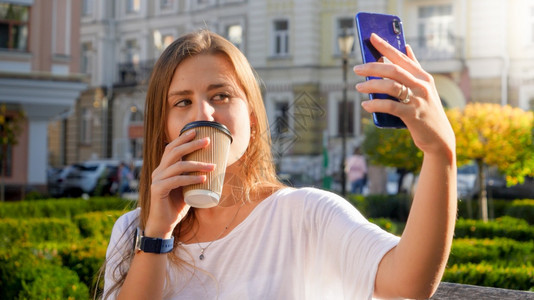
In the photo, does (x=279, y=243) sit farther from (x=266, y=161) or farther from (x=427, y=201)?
(x=427, y=201)

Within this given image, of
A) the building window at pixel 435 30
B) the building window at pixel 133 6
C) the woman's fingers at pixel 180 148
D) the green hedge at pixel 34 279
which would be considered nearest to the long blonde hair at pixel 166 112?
the woman's fingers at pixel 180 148

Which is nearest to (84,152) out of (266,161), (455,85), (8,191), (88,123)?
(88,123)

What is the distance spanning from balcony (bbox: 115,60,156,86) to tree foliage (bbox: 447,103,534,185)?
20.3 meters

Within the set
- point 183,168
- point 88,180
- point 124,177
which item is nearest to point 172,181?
point 183,168

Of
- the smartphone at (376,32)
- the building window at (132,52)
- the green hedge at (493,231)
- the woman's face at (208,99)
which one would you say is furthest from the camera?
the building window at (132,52)

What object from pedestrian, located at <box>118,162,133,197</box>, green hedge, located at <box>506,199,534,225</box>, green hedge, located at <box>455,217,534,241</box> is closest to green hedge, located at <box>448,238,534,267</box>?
green hedge, located at <box>455,217,534,241</box>

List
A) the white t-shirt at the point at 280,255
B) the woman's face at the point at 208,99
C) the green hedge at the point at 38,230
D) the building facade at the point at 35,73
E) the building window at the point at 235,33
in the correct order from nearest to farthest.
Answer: the white t-shirt at the point at 280,255 → the woman's face at the point at 208,99 → the green hedge at the point at 38,230 → the building facade at the point at 35,73 → the building window at the point at 235,33

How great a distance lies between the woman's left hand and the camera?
1209 millimetres

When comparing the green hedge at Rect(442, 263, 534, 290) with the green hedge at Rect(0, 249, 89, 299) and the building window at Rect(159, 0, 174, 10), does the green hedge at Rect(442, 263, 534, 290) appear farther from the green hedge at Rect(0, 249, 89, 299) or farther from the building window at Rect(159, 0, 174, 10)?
the building window at Rect(159, 0, 174, 10)

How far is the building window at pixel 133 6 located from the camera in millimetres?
30619

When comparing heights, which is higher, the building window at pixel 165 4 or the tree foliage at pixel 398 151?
the building window at pixel 165 4

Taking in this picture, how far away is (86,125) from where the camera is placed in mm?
31750

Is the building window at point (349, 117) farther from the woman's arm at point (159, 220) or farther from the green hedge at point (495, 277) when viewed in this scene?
the woman's arm at point (159, 220)

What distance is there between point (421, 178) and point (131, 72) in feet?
96.5
